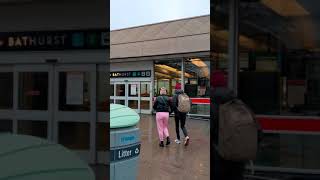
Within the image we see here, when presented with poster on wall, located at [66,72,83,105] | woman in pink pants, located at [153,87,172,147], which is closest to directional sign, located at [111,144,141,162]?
poster on wall, located at [66,72,83,105]

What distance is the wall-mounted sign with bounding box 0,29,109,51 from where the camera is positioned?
6.74 feet

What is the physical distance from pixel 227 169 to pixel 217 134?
0.81ft

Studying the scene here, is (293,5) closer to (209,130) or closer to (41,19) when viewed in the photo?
(209,130)

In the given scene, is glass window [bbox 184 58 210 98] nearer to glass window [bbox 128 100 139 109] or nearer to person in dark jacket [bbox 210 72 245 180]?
person in dark jacket [bbox 210 72 245 180]

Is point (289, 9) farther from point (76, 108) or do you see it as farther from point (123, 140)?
point (76, 108)

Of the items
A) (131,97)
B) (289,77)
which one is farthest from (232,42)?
(289,77)

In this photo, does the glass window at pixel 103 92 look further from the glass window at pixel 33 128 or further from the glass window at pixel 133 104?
the glass window at pixel 33 128

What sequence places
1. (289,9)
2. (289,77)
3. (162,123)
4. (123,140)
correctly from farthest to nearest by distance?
(162,123) < (289,77) < (289,9) < (123,140)

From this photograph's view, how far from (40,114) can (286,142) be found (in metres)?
3.67

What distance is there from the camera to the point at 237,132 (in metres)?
2.35

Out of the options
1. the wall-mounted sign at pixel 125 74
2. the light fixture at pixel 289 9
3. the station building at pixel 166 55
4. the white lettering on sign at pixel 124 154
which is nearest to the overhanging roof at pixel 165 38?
the station building at pixel 166 55

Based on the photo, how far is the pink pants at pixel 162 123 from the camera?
5802 millimetres

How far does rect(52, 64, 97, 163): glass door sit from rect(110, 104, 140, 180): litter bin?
0.47ft

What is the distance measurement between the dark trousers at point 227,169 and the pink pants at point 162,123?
308 centimetres
